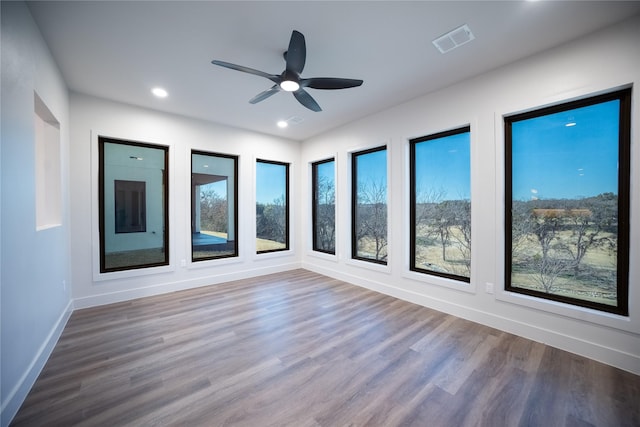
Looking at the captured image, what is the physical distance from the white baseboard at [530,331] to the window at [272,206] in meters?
2.45

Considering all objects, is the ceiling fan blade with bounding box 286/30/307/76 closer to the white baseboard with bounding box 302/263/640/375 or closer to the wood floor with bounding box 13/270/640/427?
the wood floor with bounding box 13/270/640/427

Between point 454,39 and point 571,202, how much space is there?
197cm

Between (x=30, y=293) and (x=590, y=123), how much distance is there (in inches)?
200

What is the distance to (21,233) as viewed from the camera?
184cm

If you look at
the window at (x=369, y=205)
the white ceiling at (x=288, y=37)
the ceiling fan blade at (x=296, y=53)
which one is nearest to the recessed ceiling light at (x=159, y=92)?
the white ceiling at (x=288, y=37)

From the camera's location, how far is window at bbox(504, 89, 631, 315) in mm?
2318

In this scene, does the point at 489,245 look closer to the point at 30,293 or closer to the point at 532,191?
the point at 532,191

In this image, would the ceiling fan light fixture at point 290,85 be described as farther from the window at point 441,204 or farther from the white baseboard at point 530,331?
the white baseboard at point 530,331

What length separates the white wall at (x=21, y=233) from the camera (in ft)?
5.33

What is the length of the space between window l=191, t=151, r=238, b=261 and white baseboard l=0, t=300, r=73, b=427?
1.99 meters

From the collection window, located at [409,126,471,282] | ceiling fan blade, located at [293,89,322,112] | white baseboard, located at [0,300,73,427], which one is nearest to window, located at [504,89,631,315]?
window, located at [409,126,471,282]

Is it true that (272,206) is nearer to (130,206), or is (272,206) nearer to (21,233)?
(130,206)

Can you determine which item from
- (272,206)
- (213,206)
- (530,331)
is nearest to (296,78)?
(213,206)

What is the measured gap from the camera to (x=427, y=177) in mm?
3723
